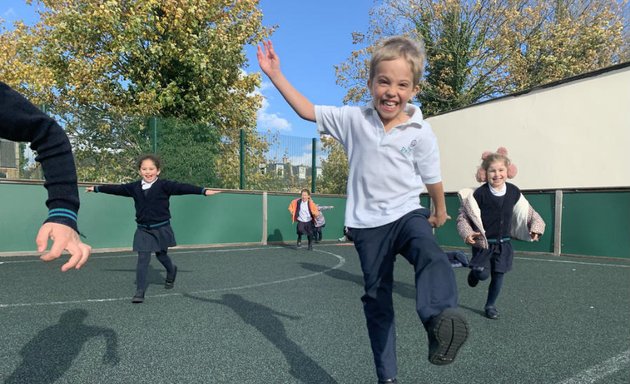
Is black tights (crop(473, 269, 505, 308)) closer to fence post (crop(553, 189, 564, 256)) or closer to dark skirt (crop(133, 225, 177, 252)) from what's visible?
dark skirt (crop(133, 225, 177, 252))

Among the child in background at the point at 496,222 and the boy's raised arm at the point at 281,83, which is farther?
the child in background at the point at 496,222

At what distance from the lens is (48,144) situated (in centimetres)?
145

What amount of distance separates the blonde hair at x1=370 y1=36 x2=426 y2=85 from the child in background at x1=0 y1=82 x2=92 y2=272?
1.72 metres

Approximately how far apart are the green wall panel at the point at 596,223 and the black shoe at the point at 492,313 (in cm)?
886

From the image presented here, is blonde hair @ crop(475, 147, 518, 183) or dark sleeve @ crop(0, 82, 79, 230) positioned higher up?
blonde hair @ crop(475, 147, 518, 183)

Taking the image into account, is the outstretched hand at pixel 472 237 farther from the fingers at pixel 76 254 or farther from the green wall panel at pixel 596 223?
the green wall panel at pixel 596 223

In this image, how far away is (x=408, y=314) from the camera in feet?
16.6

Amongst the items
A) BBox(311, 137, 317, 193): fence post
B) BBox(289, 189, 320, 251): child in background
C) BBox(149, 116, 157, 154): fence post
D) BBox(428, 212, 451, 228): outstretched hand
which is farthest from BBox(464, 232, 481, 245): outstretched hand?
BBox(311, 137, 317, 193): fence post

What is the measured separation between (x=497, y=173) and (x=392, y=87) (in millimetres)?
3033

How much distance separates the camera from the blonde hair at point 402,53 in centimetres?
252

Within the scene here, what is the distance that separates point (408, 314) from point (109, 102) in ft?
54.7

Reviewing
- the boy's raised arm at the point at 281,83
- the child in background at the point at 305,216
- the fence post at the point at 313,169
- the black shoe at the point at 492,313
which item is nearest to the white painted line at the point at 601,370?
the black shoe at the point at 492,313

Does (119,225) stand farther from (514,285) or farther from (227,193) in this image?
(514,285)

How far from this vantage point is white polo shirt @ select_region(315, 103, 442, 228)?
8.47ft
